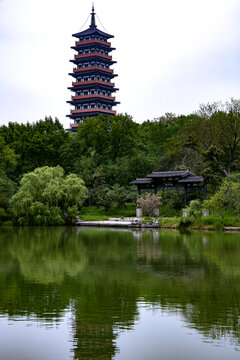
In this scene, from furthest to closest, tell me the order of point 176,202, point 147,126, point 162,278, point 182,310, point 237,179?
point 147,126 < point 176,202 < point 237,179 < point 162,278 < point 182,310

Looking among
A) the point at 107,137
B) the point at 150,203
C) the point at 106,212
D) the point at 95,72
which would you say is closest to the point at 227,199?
the point at 150,203

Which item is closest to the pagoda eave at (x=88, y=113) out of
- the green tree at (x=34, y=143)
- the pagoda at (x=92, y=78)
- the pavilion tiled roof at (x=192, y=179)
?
the pagoda at (x=92, y=78)

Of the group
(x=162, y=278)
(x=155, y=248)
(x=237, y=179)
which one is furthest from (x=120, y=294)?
(x=237, y=179)

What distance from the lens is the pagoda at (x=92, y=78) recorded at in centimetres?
6888

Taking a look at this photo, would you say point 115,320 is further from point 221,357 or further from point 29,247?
point 29,247

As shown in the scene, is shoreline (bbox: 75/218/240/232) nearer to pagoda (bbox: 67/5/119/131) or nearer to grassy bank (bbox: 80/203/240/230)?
grassy bank (bbox: 80/203/240/230)

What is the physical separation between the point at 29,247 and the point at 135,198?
69.8ft

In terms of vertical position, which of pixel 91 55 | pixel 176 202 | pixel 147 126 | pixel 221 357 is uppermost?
pixel 91 55

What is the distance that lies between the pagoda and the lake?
54435 mm

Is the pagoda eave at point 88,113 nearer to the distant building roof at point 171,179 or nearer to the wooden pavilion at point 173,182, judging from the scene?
the wooden pavilion at point 173,182

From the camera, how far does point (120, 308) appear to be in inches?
347

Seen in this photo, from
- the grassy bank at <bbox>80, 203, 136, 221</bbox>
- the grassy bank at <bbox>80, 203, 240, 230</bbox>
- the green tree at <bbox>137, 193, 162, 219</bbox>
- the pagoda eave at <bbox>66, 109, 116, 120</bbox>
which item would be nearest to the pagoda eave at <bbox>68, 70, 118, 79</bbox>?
the pagoda eave at <bbox>66, 109, 116, 120</bbox>

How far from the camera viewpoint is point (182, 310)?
28.6ft

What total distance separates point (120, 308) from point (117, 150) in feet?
129
